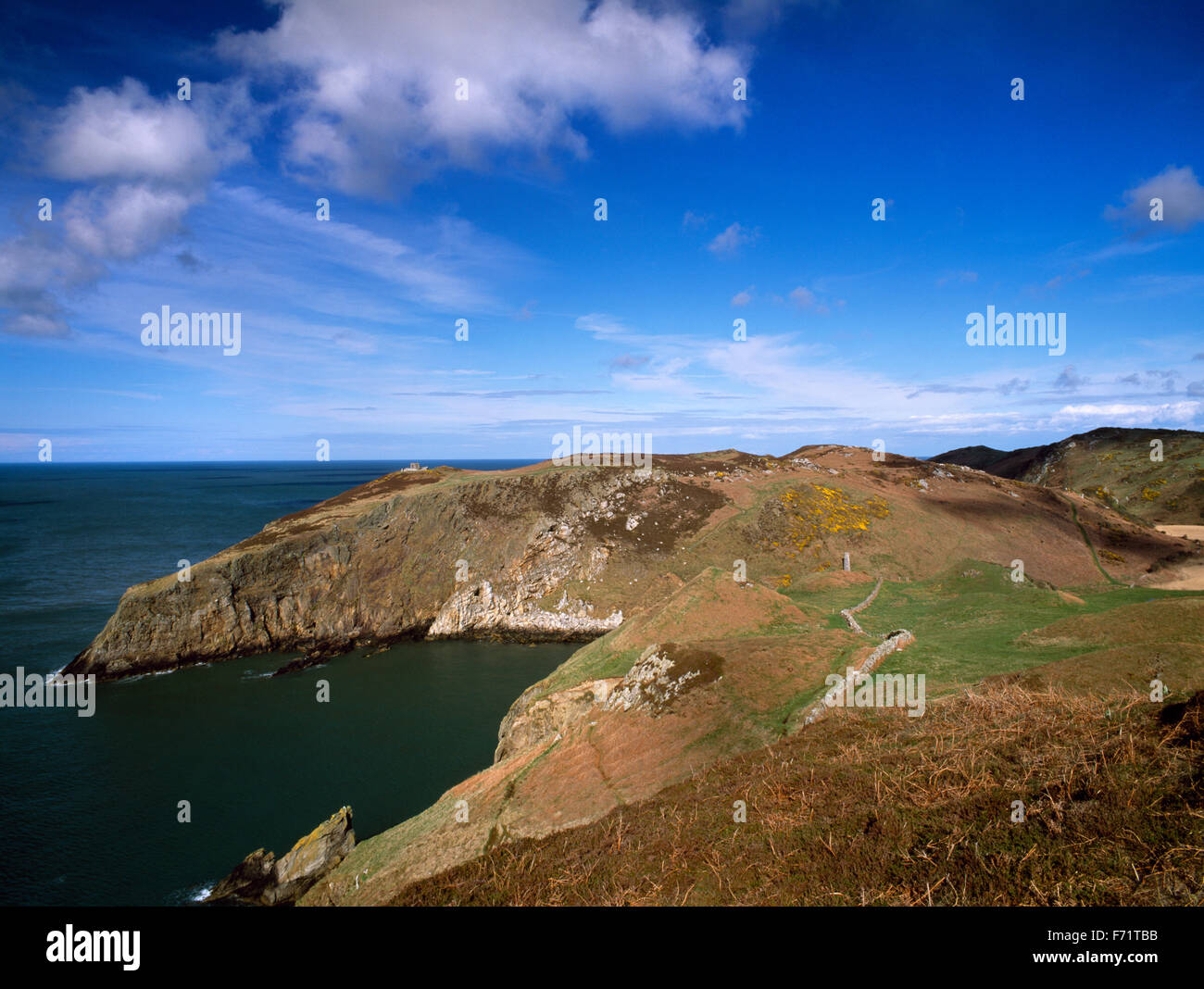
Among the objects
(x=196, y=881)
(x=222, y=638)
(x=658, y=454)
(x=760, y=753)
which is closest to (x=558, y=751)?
(x=760, y=753)

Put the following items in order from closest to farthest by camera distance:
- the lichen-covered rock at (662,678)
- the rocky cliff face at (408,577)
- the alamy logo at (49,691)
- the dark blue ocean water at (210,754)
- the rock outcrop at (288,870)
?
the lichen-covered rock at (662,678)
the rock outcrop at (288,870)
the dark blue ocean water at (210,754)
the alamy logo at (49,691)
the rocky cliff face at (408,577)

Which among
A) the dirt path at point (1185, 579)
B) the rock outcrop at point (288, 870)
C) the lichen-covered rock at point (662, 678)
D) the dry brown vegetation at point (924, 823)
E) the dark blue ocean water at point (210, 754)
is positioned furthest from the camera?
the dirt path at point (1185, 579)

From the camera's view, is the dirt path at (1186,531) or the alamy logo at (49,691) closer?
the alamy logo at (49,691)

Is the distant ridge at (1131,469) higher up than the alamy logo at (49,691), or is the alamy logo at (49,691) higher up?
the distant ridge at (1131,469)

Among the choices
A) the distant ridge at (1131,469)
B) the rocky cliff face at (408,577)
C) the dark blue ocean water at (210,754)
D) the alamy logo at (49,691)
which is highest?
the distant ridge at (1131,469)

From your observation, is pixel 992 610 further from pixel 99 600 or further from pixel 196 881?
pixel 99 600
